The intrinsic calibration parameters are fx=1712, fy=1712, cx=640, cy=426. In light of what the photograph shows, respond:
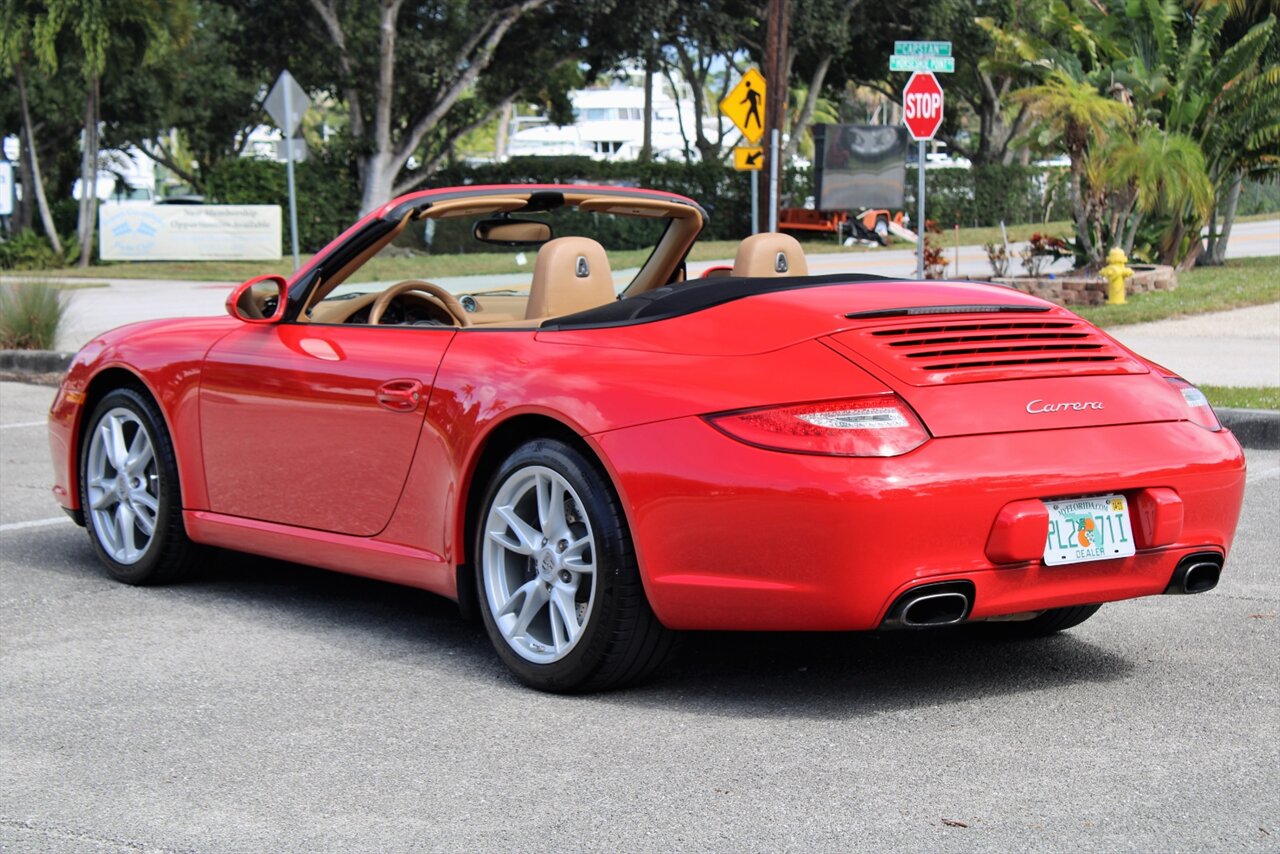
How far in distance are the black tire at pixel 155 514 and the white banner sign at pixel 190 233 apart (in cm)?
2935

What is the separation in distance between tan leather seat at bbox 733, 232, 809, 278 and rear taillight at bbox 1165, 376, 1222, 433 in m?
1.31

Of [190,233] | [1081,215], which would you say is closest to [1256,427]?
[1081,215]

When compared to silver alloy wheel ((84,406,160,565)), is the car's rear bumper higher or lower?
higher

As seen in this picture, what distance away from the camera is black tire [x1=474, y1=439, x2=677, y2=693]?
14.8 ft

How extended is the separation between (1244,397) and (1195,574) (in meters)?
6.80

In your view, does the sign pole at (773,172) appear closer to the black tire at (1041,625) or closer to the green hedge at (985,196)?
the black tire at (1041,625)

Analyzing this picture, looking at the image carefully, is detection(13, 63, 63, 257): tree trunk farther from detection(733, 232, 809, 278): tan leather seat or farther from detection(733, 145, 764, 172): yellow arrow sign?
detection(733, 232, 809, 278): tan leather seat

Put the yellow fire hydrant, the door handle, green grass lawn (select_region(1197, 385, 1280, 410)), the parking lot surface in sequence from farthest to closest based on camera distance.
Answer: the yellow fire hydrant, green grass lawn (select_region(1197, 385, 1280, 410)), the door handle, the parking lot surface

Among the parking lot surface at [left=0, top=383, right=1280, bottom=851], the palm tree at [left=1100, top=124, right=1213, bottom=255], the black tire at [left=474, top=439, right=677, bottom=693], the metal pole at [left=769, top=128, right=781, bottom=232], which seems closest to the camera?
the parking lot surface at [left=0, top=383, right=1280, bottom=851]

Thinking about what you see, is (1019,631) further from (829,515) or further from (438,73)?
(438,73)

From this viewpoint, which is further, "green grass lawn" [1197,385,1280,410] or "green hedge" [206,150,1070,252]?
"green hedge" [206,150,1070,252]

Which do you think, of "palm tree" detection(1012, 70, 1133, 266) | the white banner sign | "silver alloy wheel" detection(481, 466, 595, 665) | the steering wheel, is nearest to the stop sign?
"palm tree" detection(1012, 70, 1133, 266)

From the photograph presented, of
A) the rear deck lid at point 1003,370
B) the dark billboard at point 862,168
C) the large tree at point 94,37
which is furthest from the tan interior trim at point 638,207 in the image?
the dark billboard at point 862,168

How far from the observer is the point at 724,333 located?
457cm
